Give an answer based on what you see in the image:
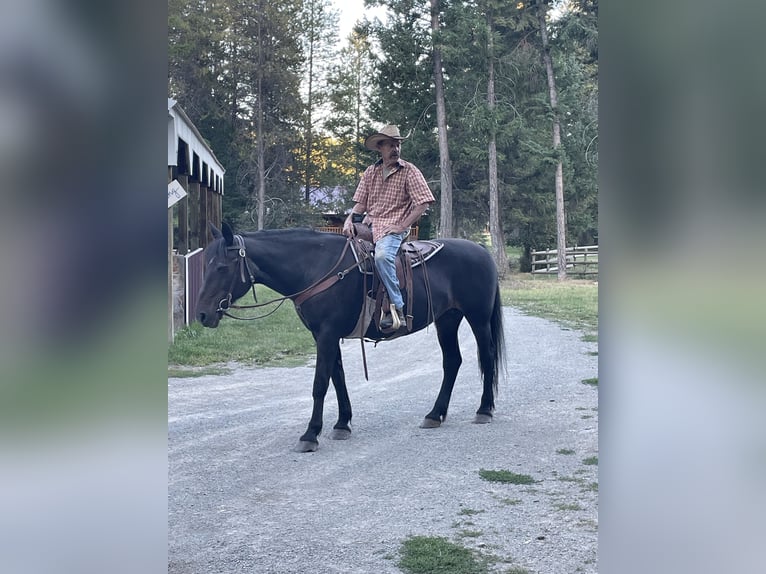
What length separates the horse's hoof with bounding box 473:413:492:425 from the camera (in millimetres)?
6340

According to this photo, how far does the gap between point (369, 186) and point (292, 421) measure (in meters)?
2.11

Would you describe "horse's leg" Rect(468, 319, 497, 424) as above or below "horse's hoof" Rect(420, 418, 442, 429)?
above

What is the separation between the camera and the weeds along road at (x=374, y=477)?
142 inches

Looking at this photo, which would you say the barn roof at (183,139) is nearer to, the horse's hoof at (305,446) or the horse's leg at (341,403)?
the horse's leg at (341,403)

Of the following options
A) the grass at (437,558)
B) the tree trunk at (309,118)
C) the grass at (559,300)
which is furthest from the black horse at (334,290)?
the tree trunk at (309,118)

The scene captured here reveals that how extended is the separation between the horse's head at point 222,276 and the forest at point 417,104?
55.2ft

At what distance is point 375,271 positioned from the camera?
584cm

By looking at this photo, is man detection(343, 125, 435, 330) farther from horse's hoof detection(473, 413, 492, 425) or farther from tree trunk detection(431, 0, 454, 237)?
tree trunk detection(431, 0, 454, 237)

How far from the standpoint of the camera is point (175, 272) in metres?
11.2

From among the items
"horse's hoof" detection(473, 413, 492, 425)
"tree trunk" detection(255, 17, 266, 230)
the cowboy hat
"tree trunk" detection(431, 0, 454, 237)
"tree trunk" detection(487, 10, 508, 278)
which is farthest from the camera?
"tree trunk" detection(255, 17, 266, 230)

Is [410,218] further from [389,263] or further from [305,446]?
[305,446]

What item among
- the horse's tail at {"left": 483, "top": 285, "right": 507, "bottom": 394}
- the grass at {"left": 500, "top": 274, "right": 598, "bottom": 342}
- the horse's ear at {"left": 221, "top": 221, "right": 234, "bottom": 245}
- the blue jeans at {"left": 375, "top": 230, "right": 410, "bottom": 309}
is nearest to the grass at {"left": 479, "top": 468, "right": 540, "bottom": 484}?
the blue jeans at {"left": 375, "top": 230, "right": 410, "bottom": 309}

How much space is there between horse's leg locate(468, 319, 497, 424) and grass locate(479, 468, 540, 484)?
1.47 meters
